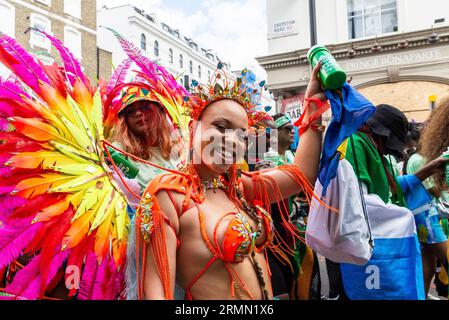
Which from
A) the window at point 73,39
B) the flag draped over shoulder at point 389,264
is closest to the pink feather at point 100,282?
the flag draped over shoulder at point 389,264

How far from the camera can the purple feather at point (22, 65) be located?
4.57 feet

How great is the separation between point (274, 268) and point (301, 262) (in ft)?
1.26

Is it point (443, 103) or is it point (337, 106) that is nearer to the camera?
point (337, 106)

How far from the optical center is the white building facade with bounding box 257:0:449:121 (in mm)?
10344

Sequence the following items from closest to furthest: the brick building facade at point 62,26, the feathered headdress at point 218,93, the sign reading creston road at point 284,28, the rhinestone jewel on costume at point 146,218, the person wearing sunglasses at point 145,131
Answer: the rhinestone jewel on costume at point 146,218, the feathered headdress at point 218,93, the person wearing sunglasses at point 145,131, the sign reading creston road at point 284,28, the brick building facade at point 62,26

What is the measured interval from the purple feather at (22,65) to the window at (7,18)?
16916 millimetres

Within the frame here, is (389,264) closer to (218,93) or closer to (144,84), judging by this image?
(218,93)

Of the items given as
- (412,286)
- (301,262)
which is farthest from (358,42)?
(412,286)

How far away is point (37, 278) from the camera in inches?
54.3

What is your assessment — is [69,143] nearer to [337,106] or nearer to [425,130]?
[337,106]

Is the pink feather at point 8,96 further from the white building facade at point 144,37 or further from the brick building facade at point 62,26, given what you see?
the white building facade at point 144,37

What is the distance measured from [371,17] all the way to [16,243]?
38.7ft

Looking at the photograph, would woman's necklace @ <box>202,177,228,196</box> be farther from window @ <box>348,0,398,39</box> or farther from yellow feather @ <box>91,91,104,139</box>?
window @ <box>348,0,398,39</box>

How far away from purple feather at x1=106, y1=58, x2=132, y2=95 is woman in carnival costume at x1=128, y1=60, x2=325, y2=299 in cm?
69
